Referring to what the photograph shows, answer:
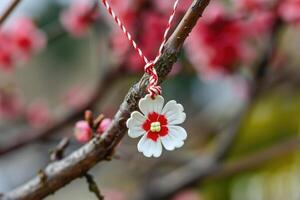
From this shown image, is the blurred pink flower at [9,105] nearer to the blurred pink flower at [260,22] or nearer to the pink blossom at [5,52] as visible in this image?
the pink blossom at [5,52]

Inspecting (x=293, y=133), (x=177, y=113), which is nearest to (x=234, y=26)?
(x=177, y=113)

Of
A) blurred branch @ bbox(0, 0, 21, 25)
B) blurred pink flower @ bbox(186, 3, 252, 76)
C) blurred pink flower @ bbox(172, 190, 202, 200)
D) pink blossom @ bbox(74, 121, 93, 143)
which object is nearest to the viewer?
pink blossom @ bbox(74, 121, 93, 143)

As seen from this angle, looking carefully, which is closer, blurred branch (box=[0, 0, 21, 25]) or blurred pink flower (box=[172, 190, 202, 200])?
blurred branch (box=[0, 0, 21, 25])

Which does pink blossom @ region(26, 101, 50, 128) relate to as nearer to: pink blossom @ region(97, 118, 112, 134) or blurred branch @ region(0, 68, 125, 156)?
blurred branch @ region(0, 68, 125, 156)

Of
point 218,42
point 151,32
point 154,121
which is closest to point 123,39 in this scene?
point 151,32

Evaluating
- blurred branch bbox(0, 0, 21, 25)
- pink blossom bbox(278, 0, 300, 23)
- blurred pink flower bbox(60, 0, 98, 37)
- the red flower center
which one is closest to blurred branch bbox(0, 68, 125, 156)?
blurred pink flower bbox(60, 0, 98, 37)

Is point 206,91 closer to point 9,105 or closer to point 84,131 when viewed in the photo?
point 9,105

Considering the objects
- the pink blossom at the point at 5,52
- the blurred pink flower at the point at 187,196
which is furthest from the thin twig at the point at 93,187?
the blurred pink flower at the point at 187,196
